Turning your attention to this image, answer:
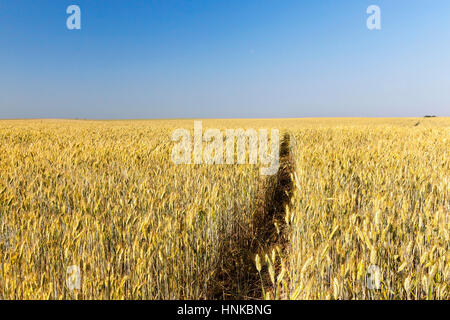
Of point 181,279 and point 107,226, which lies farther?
point 107,226

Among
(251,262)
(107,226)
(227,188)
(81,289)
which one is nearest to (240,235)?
(251,262)

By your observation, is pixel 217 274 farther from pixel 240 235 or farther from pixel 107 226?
pixel 107 226

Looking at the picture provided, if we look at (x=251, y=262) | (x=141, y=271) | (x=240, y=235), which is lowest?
(x=251, y=262)

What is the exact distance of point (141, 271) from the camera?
5.26 feet

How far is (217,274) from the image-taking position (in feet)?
7.52

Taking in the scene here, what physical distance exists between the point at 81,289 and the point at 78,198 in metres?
1.46

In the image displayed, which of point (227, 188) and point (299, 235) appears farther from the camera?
point (227, 188)

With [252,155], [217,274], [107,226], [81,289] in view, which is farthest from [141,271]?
[252,155]

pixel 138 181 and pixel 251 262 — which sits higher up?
pixel 138 181
